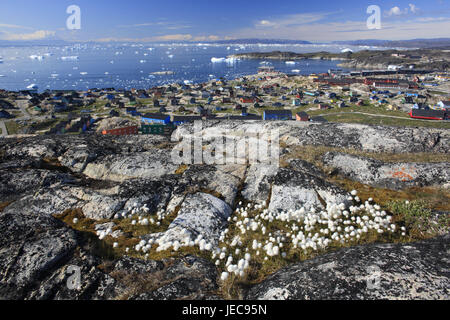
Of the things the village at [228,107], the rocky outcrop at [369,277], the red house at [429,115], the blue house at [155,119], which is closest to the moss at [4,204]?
the rocky outcrop at [369,277]

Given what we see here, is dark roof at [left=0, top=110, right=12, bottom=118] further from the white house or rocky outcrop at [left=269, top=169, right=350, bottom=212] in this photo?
the white house

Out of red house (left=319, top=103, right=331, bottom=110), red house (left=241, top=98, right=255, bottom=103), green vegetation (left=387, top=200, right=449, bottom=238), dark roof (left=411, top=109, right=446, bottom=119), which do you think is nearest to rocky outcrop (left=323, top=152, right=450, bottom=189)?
green vegetation (left=387, top=200, right=449, bottom=238)

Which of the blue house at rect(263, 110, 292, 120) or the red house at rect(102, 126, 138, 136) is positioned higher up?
the blue house at rect(263, 110, 292, 120)

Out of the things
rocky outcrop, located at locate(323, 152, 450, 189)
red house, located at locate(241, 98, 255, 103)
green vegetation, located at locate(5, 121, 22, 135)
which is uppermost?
red house, located at locate(241, 98, 255, 103)

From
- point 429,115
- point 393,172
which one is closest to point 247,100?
point 429,115

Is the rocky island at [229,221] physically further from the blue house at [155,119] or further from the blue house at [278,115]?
the blue house at [155,119]

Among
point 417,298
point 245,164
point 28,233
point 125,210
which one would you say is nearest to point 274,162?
point 245,164
